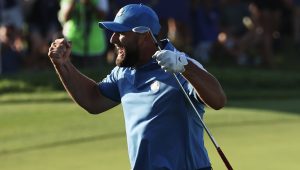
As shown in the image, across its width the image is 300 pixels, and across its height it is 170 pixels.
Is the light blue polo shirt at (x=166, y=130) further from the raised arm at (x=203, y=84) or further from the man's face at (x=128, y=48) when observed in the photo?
the raised arm at (x=203, y=84)

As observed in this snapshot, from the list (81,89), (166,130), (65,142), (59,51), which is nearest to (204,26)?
(65,142)

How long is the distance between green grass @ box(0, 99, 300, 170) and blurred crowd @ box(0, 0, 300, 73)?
2.99 m

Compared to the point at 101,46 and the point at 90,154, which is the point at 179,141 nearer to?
the point at 90,154

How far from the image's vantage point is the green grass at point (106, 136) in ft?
29.3

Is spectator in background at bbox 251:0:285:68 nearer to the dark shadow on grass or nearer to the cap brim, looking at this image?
the dark shadow on grass

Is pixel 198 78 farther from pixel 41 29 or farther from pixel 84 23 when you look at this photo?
pixel 41 29

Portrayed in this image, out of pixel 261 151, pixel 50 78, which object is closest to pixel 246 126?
pixel 261 151

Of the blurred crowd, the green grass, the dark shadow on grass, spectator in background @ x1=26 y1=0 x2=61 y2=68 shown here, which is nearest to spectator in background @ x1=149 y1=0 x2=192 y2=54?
the blurred crowd

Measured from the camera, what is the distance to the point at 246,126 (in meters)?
11.0

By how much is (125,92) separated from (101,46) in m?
7.36

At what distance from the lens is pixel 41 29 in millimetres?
16047

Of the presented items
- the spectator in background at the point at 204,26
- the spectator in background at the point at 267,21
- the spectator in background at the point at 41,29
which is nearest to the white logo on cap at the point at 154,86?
the spectator in background at the point at 41,29

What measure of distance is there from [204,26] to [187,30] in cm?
53

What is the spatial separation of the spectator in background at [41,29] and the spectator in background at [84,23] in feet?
9.49
